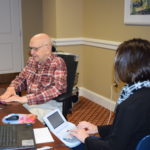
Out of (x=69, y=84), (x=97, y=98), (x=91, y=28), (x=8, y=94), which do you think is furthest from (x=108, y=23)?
(x=8, y=94)

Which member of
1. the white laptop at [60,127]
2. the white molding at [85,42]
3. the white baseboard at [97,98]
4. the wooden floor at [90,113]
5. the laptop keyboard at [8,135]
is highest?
the white molding at [85,42]

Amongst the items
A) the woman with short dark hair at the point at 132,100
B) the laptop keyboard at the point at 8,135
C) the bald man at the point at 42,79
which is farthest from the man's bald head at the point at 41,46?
the woman with short dark hair at the point at 132,100

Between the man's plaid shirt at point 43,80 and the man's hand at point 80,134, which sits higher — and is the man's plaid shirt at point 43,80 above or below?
above

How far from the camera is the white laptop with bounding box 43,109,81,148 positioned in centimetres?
163

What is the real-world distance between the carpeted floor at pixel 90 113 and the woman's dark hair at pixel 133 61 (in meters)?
2.22

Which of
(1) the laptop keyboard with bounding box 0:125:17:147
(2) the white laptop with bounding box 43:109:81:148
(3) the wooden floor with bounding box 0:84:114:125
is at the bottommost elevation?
(3) the wooden floor with bounding box 0:84:114:125

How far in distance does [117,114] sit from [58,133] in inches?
17.3

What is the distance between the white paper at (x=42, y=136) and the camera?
4.85 ft

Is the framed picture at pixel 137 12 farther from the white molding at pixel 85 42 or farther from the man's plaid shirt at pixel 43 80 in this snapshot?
the man's plaid shirt at pixel 43 80

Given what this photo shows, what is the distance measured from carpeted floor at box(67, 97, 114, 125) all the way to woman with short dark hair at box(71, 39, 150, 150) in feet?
7.05

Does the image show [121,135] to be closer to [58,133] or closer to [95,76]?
[58,133]

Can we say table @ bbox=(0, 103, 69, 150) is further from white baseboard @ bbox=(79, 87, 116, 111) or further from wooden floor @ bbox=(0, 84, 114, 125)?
white baseboard @ bbox=(79, 87, 116, 111)

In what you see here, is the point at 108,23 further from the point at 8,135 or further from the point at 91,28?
the point at 8,135

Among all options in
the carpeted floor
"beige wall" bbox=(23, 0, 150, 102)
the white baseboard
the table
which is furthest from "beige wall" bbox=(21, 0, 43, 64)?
the table
